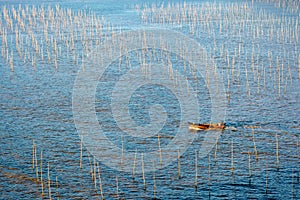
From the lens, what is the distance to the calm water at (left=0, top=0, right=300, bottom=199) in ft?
31.9

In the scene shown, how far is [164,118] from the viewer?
13.1 m

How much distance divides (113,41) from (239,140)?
10539 millimetres

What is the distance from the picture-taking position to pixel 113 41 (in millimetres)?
21188

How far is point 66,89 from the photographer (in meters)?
15.7

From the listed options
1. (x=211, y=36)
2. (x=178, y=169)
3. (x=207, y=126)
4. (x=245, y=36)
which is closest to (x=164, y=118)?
(x=207, y=126)

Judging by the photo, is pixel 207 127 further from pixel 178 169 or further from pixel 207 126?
pixel 178 169

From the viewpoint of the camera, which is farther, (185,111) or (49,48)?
(49,48)

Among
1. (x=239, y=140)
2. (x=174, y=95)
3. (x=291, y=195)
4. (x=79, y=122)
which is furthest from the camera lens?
(x=174, y=95)

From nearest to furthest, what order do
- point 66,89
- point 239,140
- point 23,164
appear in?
point 23,164 < point 239,140 < point 66,89

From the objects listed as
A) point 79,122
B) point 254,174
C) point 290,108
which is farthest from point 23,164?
point 290,108

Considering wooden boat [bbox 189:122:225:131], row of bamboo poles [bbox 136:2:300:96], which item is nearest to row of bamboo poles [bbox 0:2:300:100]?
row of bamboo poles [bbox 136:2:300:96]

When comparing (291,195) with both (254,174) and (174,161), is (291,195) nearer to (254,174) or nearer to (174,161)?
(254,174)

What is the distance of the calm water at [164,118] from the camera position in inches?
383

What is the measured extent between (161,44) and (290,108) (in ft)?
25.4
